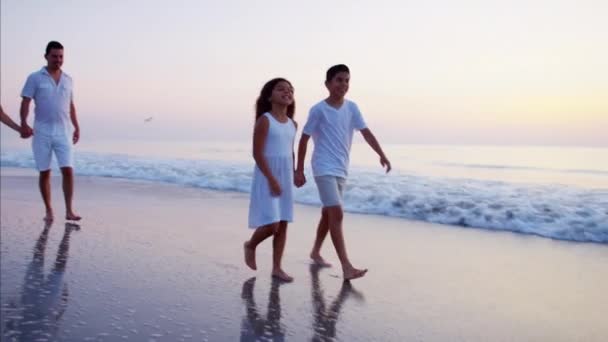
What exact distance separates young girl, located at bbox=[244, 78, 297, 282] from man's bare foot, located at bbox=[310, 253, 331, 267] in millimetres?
675

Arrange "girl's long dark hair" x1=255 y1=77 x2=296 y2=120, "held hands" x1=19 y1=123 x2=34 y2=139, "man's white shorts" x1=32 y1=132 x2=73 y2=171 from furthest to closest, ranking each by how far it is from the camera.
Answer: "man's white shorts" x1=32 y1=132 x2=73 y2=171 → "held hands" x1=19 y1=123 x2=34 y2=139 → "girl's long dark hair" x1=255 y1=77 x2=296 y2=120

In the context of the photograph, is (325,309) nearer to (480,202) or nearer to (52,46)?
(52,46)

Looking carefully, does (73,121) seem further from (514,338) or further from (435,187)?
(435,187)

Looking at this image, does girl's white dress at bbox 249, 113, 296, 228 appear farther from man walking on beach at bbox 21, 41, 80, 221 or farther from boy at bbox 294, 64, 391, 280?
man walking on beach at bbox 21, 41, 80, 221

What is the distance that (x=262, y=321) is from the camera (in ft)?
10.5

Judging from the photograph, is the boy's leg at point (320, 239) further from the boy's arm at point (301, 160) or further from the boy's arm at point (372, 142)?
the boy's arm at point (372, 142)

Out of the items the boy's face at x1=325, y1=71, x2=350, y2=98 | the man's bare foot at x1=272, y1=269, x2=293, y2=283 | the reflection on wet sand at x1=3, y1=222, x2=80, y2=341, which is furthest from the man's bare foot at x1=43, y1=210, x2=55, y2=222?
the boy's face at x1=325, y1=71, x2=350, y2=98

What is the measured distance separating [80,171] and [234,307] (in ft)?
41.8

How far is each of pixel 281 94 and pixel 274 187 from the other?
74cm

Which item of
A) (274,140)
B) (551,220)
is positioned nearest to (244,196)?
(551,220)

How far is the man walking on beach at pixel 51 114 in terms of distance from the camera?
246 inches

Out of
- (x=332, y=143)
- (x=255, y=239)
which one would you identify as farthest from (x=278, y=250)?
(x=332, y=143)

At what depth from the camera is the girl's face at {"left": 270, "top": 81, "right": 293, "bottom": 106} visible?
426 centimetres

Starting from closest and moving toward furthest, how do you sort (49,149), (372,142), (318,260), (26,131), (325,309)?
(325,309) < (372,142) < (318,260) < (26,131) < (49,149)
